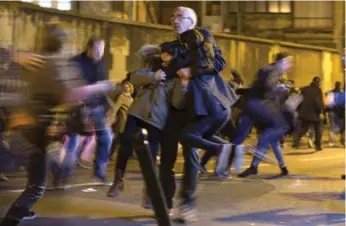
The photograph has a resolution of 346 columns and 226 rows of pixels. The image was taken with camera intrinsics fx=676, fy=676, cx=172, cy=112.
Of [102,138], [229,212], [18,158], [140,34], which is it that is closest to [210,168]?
[102,138]

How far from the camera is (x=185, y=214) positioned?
6.41 meters

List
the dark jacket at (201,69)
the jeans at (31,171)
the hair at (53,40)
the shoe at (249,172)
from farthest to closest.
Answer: the shoe at (249,172), the dark jacket at (201,69), the hair at (53,40), the jeans at (31,171)

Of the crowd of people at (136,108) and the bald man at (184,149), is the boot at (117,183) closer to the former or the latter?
the crowd of people at (136,108)

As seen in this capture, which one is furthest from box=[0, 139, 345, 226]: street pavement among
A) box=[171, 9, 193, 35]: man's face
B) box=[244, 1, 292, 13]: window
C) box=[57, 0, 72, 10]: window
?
box=[244, 1, 292, 13]: window

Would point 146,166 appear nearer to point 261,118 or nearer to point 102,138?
point 261,118

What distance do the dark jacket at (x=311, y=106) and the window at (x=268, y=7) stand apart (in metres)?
16.2

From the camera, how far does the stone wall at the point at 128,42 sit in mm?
13469

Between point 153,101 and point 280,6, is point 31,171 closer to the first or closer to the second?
point 153,101

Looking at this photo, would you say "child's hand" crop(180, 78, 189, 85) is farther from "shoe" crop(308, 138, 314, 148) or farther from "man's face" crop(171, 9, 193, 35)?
"shoe" crop(308, 138, 314, 148)

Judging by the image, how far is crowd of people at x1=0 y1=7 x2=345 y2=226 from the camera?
5016 mm

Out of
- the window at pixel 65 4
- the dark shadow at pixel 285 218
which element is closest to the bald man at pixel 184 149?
the dark shadow at pixel 285 218

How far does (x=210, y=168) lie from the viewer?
36.6ft

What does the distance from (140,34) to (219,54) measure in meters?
11.0

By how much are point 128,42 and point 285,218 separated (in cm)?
1038
